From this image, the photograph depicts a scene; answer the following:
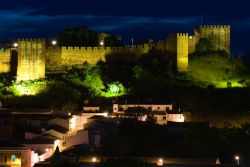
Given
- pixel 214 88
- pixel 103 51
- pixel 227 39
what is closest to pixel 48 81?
pixel 103 51

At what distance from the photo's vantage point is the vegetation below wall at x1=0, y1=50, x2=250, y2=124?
54.7m

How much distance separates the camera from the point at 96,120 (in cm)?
4662

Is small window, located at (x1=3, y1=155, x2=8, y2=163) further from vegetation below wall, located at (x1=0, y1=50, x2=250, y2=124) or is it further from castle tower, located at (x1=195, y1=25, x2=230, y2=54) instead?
castle tower, located at (x1=195, y1=25, x2=230, y2=54)

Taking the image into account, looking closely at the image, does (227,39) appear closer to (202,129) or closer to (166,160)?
(202,129)

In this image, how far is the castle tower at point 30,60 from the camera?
5891 centimetres

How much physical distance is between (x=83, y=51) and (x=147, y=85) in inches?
290

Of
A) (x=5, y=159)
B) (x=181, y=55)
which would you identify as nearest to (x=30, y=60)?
(x=181, y=55)

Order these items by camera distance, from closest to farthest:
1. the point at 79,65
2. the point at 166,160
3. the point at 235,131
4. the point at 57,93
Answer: the point at 166,160, the point at 235,131, the point at 57,93, the point at 79,65

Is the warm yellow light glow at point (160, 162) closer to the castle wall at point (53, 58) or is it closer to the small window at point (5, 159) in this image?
the small window at point (5, 159)

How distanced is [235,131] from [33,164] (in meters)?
13.5

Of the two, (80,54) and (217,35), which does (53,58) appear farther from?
(217,35)

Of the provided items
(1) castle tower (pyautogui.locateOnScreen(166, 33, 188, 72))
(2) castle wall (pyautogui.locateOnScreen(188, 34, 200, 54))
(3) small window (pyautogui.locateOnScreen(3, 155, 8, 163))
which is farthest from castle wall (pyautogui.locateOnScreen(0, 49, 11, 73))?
(3) small window (pyautogui.locateOnScreen(3, 155, 8, 163))

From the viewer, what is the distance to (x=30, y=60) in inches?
2331

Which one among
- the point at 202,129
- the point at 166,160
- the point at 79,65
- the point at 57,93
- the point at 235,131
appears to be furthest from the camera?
the point at 79,65
